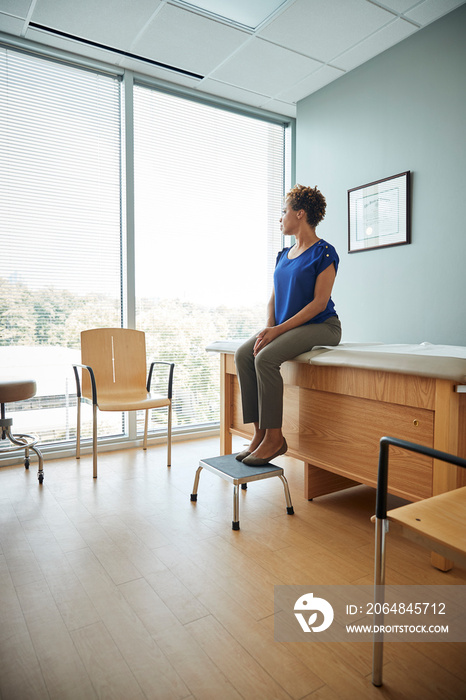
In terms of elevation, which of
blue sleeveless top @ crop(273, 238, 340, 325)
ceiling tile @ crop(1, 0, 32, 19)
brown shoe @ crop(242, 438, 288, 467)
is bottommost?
brown shoe @ crop(242, 438, 288, 467)

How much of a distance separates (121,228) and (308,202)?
1.55 m

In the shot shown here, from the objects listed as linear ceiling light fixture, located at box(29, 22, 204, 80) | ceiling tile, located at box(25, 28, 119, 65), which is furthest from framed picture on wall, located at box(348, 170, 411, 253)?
ceiling tile, located at box(25, 28, 119, 65)

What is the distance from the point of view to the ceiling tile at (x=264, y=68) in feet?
10.0

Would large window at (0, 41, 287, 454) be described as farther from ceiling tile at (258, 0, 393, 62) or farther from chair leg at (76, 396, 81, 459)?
ceiling tile at (258, 0, 393, 62)

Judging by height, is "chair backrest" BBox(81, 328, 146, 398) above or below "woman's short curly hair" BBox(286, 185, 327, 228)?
below

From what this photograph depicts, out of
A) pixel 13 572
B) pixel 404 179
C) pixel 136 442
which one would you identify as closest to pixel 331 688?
pixel 13 572

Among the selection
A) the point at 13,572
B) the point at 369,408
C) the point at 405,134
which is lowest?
the point at 13,572

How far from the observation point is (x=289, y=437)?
2246 millimetres

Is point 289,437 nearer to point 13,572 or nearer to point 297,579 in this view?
point 297,579

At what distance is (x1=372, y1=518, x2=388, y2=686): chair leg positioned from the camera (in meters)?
1.04

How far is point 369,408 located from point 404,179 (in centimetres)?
178

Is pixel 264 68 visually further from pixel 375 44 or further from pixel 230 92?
pixel 375 44

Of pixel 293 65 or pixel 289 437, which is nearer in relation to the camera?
pixel 289 437

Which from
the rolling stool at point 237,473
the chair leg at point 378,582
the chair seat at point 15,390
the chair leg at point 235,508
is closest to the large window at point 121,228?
the chair seat at point 15,390
